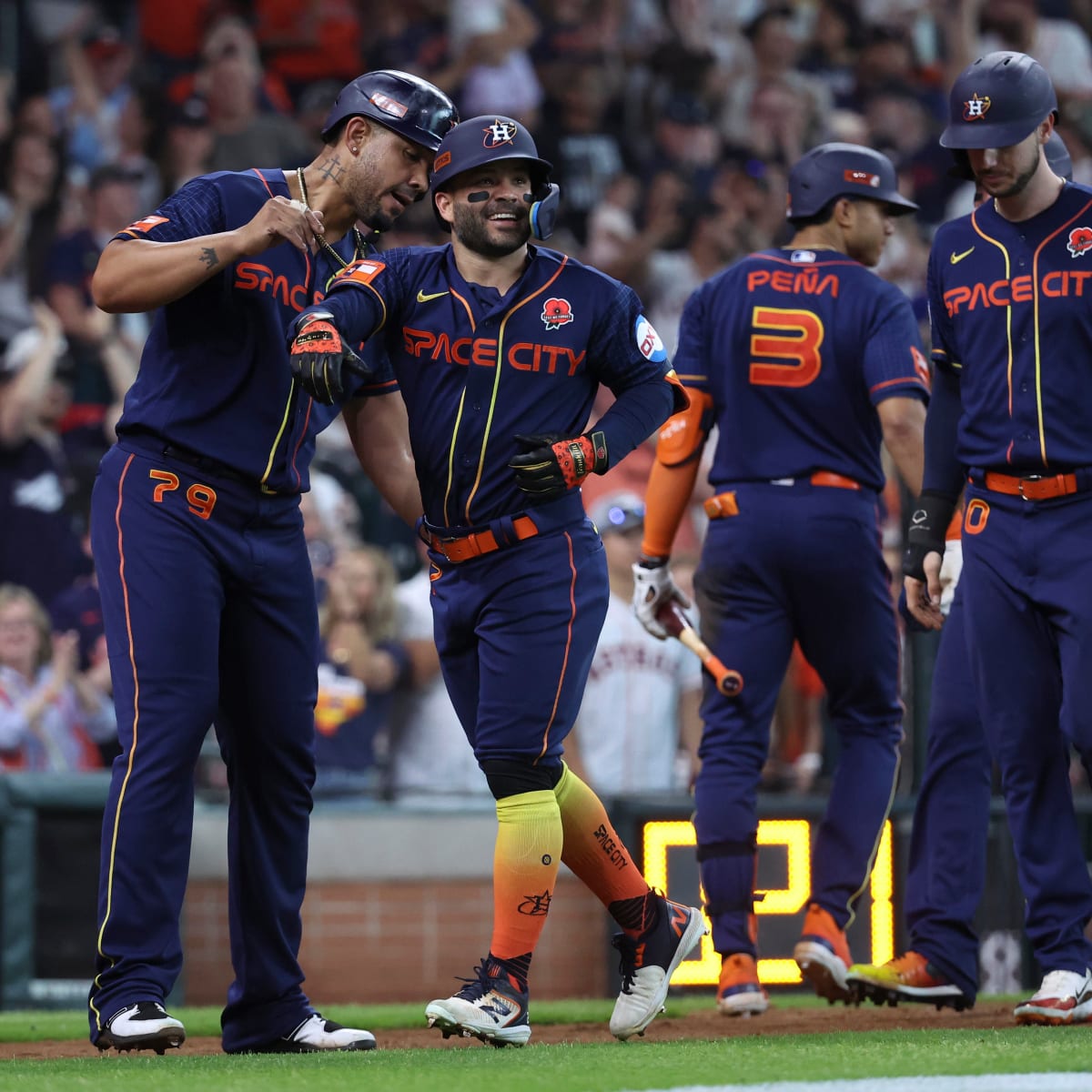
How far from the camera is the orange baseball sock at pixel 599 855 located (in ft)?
15.5

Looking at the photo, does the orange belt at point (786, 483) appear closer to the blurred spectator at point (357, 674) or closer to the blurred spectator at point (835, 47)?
the blurred spectator at point (357, 674)

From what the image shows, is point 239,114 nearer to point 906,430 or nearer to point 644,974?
point 906,430

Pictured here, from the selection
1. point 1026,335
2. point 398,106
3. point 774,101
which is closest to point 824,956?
point 1026,335

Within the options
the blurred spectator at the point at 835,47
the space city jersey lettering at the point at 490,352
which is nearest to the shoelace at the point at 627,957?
the space city jersey lettering at the point at 490,352

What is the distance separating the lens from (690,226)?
41.2 ft

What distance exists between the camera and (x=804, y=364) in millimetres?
5879

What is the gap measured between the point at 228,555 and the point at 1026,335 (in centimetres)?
207

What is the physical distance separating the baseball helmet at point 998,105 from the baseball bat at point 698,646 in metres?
1.69

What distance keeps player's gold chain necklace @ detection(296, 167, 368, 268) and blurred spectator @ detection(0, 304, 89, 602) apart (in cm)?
449

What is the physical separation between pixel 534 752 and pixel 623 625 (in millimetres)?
3914

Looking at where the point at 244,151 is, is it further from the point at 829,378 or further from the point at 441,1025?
the point at 441,1025

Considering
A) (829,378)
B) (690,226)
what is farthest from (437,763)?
(690,226)

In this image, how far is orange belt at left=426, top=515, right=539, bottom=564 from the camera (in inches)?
183

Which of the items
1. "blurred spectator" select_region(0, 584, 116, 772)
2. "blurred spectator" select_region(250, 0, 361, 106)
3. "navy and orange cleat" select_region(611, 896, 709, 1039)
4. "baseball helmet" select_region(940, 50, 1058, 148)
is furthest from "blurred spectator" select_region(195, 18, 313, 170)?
"navy and orange cleat" select_region(611, 896, 709, 1039)
